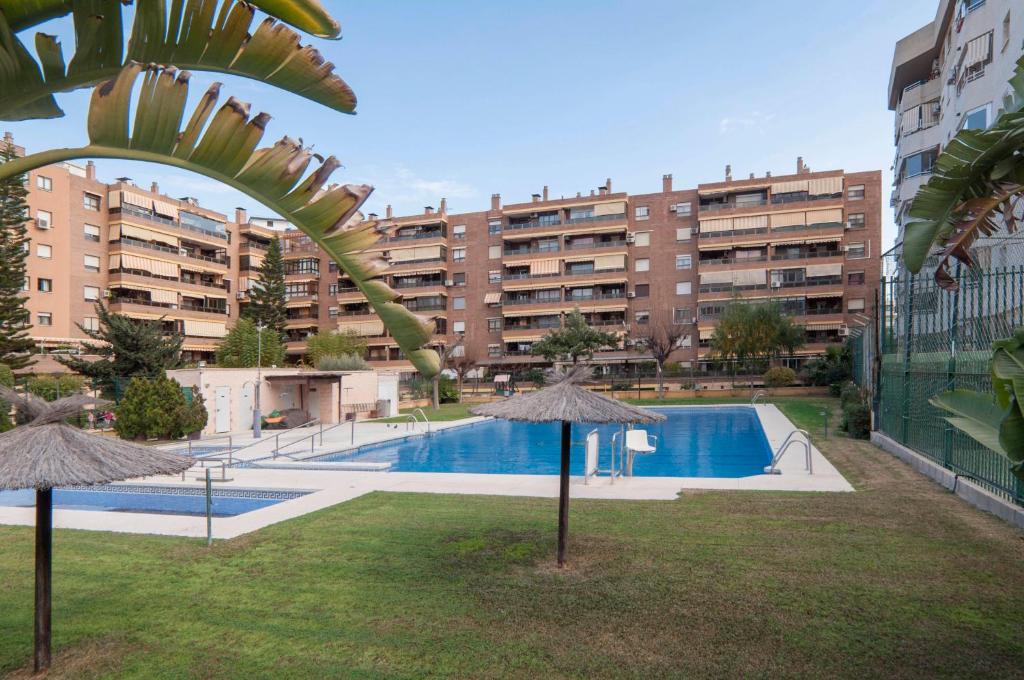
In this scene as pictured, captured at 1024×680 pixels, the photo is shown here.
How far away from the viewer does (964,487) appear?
9305 mm

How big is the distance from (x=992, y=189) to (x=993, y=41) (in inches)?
664

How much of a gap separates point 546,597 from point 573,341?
1490 inches

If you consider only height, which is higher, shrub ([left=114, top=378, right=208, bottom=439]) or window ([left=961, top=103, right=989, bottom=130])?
window ([left=961, top=103, right=989, bottom=130])

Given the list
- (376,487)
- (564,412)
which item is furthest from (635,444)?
(564,412)

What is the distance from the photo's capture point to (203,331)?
173ft

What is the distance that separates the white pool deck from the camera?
890 cm

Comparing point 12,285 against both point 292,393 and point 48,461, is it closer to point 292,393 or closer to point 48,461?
point 292,393

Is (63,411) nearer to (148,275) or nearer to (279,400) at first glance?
(279,400)

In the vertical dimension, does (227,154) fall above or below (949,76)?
below

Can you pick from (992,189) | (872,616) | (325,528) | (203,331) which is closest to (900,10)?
(992,189)

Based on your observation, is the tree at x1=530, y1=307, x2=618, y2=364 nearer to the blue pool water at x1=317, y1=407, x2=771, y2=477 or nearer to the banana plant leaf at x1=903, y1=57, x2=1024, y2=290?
the blue pool water at x1=317, y1=407, x2=771, y2=477

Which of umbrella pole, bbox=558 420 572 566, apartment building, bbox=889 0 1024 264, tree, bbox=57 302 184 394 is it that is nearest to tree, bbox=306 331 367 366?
tree, bbox=57 302 184 394

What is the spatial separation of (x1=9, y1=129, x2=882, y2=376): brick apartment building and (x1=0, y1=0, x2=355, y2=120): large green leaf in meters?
43.4

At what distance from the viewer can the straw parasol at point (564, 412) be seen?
6.71m
